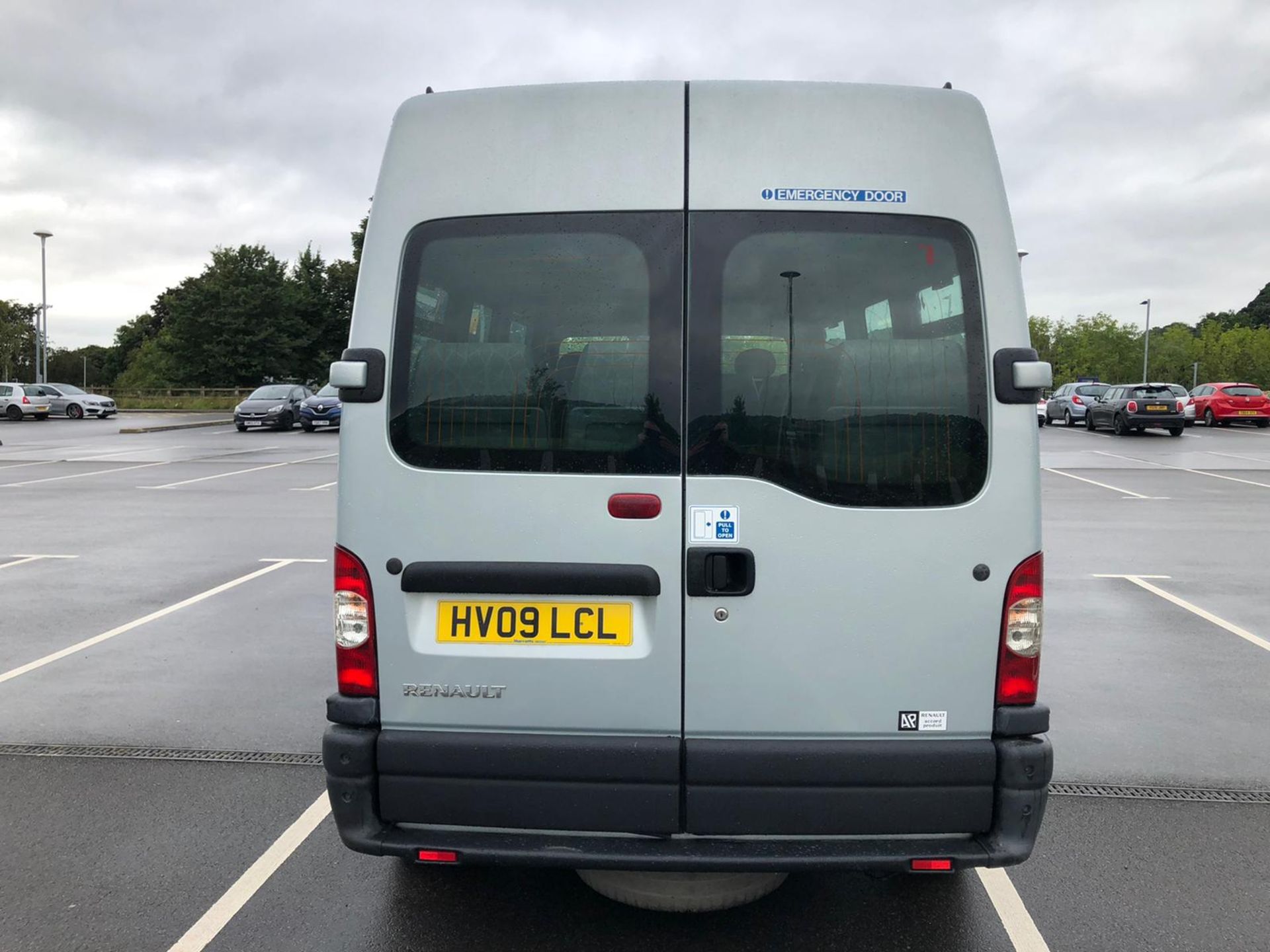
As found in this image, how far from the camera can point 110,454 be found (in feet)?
80.8

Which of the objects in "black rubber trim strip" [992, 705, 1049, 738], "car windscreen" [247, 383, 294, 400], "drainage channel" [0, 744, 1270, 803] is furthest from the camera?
"car windscreen" [247, 383, 294, 400]

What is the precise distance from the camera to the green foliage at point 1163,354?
265ft

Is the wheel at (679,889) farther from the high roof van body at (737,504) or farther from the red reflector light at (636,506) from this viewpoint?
the red reflector light at (636,506)

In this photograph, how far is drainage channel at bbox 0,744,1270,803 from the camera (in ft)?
14.2

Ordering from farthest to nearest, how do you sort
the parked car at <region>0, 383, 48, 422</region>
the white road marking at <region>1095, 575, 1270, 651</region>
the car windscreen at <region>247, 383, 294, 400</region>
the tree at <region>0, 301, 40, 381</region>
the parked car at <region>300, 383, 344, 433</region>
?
the tree at <region>0, 301, 40, 381</region> < the parked car at <region>0, 383, 48, 422</region> < the car windscreen at <region>247, 383, 294, 400</region> < the parked car at <region>300, 383, 344, 433</region> < the white road marking at <region>1095, 575, 1270, 651</region>

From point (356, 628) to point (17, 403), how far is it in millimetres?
47096

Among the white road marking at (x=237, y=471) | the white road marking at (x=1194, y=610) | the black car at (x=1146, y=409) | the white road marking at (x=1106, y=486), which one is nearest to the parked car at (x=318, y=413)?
the white road marking at (x=237, y=471)

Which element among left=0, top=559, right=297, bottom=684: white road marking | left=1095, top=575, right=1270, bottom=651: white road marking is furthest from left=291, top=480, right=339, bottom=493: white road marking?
left=1095, top=575, right=1270, bottom=651: white road marking

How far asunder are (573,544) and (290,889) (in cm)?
164

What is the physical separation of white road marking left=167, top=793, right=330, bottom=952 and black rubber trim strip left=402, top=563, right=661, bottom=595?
1.37m

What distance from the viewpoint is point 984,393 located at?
9.46 ft

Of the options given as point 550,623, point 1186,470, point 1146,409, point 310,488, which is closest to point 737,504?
point 550,623

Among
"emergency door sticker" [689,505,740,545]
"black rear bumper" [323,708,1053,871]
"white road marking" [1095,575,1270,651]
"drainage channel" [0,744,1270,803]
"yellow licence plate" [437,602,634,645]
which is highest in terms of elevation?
"emergency door sticker" [689,505,740,545]

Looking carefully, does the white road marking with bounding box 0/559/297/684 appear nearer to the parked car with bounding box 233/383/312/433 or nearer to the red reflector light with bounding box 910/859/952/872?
the red reflector light with bounding box 910/859/952/872
